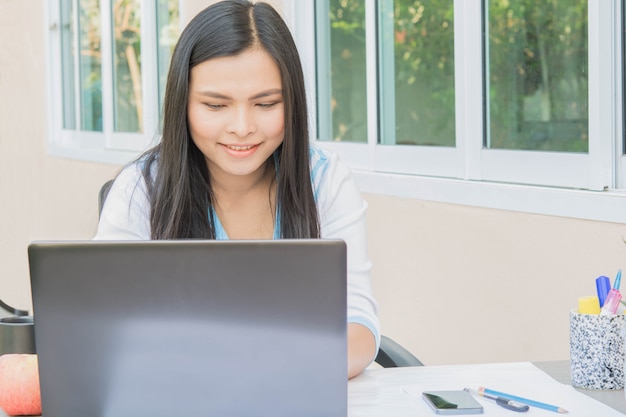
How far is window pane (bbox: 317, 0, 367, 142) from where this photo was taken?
3094mm

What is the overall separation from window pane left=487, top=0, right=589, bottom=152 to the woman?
0.70 m

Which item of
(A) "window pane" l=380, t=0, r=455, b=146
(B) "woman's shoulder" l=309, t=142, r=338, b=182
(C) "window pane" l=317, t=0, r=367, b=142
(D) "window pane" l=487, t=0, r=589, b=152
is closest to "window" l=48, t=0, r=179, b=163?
(C) "window pane" l=317, t=0, r=367, b=142

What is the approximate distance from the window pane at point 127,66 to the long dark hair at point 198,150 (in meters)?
3.31

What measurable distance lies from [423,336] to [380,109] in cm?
81

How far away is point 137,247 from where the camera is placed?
38.1 inches

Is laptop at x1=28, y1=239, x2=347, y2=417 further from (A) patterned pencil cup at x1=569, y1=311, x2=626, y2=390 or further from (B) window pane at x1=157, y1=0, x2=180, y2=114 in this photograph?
(B) window pane at x1=157, y1=0, x2=180, y2=114

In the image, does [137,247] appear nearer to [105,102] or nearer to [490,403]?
[490,403]

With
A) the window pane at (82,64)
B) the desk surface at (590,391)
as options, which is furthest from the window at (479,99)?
the window pane at (82,64)

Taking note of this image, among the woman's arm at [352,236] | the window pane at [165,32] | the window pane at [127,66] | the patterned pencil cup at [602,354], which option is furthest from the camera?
the window pane at [127,66]

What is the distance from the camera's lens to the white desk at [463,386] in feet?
3.74

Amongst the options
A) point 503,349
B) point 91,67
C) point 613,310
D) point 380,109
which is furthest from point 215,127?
point 91,67

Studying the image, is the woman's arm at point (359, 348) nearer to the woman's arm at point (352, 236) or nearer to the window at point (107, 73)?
the woman's arm at point (352, 236)

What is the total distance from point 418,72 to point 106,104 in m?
2.86

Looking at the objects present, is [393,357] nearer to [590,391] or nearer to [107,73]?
[590,391]
